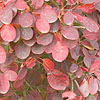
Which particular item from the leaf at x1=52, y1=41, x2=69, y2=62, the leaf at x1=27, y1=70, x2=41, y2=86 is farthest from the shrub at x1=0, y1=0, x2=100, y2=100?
the leaf at x1=27, y1=70, x2=41, y2=86

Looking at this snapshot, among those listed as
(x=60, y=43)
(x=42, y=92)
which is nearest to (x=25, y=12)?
(x=60, y=43)

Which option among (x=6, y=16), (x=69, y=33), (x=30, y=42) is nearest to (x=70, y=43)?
(x=69, y=33)

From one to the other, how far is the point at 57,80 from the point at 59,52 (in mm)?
172

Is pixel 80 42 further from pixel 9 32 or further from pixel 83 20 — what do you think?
pixel 9 32

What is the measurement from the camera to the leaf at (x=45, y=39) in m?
0.82

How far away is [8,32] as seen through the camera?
785mm

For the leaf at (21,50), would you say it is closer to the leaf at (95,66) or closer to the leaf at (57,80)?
the leaf at (57,80)

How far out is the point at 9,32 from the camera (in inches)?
30.9

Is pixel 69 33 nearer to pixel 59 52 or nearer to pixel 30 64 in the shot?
pixel 59 52

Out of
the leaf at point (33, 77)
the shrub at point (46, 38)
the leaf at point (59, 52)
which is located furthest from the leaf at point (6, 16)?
the leaf at point (33, 77)

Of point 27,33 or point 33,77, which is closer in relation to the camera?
point 27,33

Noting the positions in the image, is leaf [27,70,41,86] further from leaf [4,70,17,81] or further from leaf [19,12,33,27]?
leaf [19,12,33,27]

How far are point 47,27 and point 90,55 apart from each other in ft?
1.06

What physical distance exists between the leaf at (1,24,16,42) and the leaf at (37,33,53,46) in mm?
103
